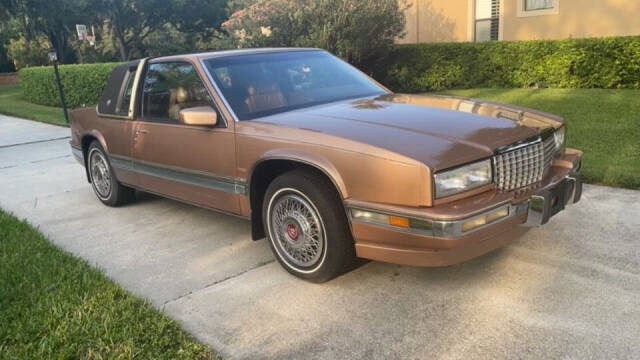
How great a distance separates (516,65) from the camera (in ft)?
40.6

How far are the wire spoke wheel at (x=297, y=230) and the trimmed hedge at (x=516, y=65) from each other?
9.50m

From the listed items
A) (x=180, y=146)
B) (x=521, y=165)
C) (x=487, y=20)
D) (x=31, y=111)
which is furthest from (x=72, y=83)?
(x=521, y=165)

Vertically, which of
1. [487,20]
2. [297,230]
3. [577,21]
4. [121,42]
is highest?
[121,42]

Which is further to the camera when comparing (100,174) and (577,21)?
(577,21)

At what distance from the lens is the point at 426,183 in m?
3.04

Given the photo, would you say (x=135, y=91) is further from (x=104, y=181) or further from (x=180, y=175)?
(x=104, y=181)

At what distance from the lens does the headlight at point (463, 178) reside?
10.1 ft

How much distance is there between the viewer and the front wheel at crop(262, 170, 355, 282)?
11.5ft

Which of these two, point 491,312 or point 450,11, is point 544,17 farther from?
point 491,312

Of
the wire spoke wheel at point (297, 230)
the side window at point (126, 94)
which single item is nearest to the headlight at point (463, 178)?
the wire spoke wheel at point (297, 230)

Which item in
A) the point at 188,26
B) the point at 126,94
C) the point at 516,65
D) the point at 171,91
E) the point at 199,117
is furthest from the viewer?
the point at 188,26

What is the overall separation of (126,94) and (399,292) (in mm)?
3446

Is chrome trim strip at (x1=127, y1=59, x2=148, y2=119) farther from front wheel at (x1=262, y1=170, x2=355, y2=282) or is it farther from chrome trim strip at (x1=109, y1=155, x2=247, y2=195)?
front wheel at (x1=262, y1=170, x2=355, y2=282)

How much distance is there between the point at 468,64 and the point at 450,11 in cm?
300
